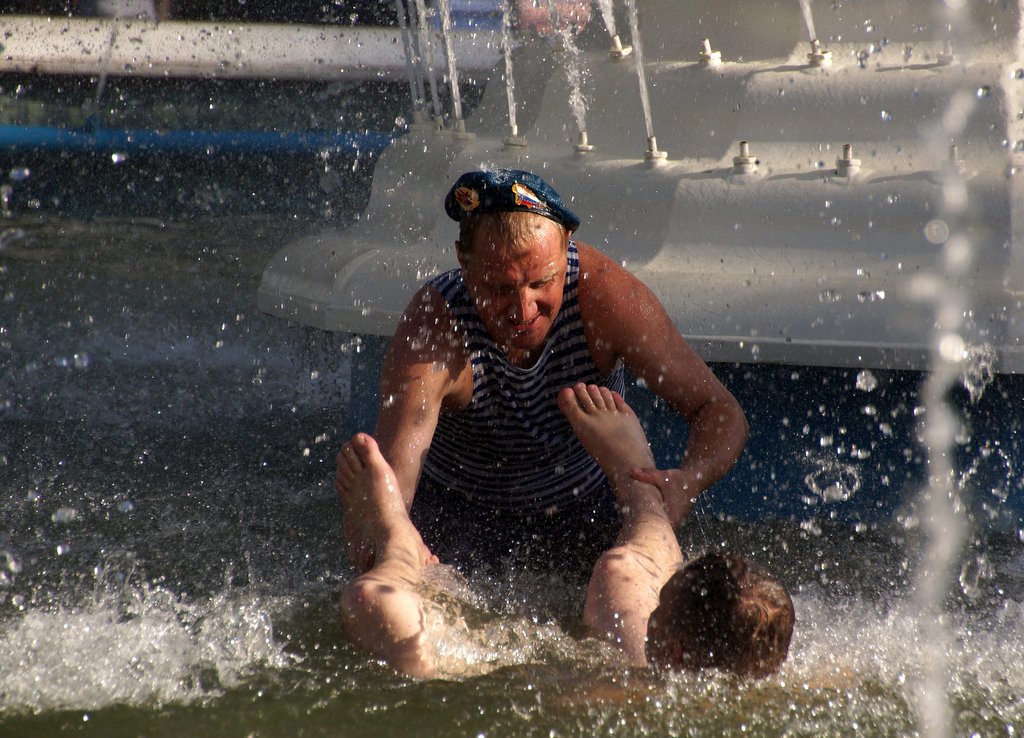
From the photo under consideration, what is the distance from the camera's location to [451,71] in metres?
4.09

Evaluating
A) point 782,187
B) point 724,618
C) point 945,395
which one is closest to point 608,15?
point 782,187

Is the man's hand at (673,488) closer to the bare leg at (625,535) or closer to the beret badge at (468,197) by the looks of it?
the bare leg at (625,535)

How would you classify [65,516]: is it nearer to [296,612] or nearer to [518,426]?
[296,612]

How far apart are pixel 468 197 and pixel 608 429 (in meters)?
0.57

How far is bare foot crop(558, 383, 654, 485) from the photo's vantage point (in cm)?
246

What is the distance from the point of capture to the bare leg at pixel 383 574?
82.4 inches

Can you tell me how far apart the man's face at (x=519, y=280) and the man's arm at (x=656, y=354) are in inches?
5.0

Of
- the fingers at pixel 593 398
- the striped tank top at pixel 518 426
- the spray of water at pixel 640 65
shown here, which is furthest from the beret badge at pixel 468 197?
the spray of water at pixel 640 65

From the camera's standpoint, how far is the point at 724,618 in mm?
1977

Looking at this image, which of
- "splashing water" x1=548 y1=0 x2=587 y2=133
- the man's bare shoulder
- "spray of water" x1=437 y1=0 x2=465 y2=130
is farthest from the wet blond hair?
"spray of water" x1=437 y1=0 x2=465 y2=130

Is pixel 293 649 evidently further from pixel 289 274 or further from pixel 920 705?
pixel 289 274

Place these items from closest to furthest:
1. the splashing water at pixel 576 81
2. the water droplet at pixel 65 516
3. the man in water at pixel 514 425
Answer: the man in water at pixel 514 425 < the water droplet at pixel 65 516 < the splashing water at pixel 576 81

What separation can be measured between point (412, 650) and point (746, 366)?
1280mm

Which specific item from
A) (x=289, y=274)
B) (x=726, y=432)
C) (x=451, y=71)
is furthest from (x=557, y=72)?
(x=726, y=432)
